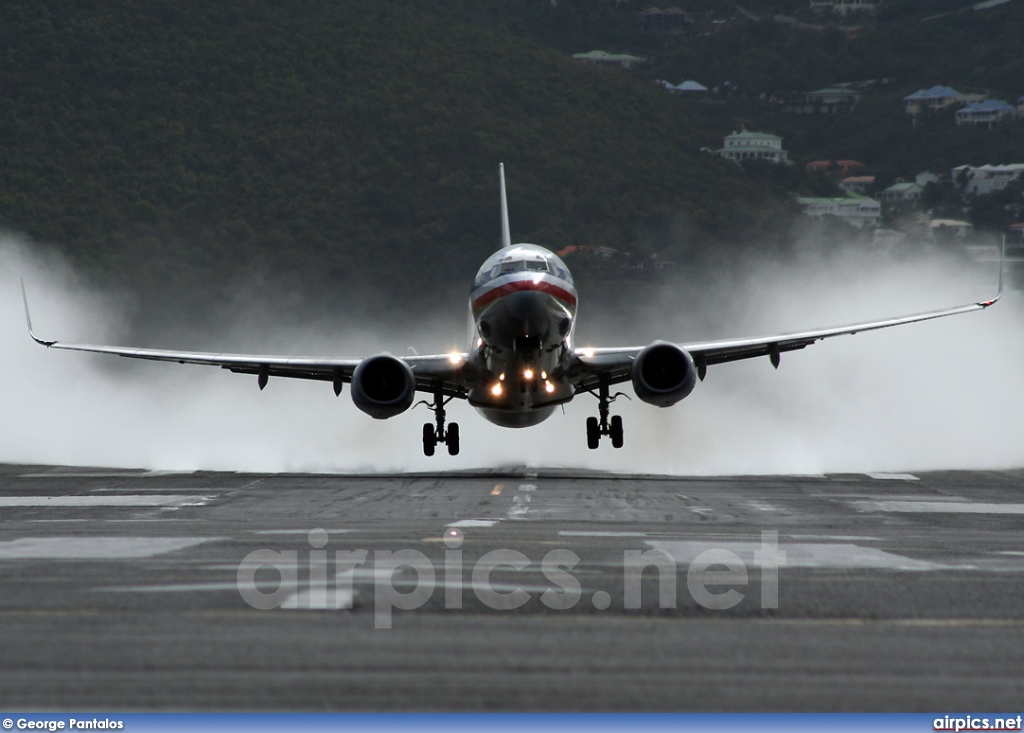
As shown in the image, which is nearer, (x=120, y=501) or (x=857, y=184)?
(x=120, y=501)

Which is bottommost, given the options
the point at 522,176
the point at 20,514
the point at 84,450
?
the point at 20,514

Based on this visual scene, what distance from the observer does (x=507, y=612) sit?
988 centimetres

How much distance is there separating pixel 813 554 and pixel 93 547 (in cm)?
679

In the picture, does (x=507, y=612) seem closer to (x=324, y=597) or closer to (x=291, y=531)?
(x=324, y=597)

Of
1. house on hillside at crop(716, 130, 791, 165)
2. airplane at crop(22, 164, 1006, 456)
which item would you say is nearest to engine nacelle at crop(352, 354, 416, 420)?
airplane at crop(22, 164, 1006, 456)

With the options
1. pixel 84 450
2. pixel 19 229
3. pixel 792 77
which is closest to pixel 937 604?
pixel 84 450

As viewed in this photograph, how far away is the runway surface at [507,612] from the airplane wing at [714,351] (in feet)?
41.1

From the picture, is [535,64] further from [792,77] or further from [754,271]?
[792,77]

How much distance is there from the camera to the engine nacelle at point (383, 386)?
30266 millimetres

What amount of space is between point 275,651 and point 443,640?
102 cm

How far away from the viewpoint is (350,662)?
8086 mm

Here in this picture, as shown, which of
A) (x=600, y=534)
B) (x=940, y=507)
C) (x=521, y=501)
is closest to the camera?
(x=600, y=534)

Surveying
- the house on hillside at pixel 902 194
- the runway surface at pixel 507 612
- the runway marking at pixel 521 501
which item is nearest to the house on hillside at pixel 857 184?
the house on hillside at pixel 902 194

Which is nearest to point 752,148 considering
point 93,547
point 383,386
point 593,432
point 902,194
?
point 902,194
